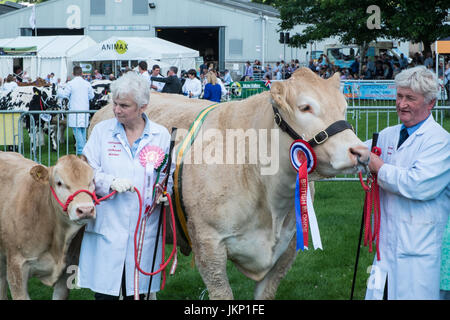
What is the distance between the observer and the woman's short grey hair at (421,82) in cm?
370

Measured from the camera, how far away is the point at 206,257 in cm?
416

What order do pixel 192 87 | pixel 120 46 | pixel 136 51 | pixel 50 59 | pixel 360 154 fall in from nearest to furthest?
pixel 360 154 < pixel 192 87 < pixel 120 46 < pixel 136 51 < pixel 50 59

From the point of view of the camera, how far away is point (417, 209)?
3.72 metres

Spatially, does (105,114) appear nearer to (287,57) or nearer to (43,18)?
(287,57)

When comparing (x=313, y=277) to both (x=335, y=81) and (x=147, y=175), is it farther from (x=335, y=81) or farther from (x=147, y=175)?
(x=335, y=81)

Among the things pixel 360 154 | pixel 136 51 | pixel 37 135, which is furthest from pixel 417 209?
pixel 136 51

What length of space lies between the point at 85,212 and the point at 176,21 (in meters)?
45.3

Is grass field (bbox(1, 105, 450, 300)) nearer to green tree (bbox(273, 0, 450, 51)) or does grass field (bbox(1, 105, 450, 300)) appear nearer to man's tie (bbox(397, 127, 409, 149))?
man's tie (bbox(397, 127, 409, 149))

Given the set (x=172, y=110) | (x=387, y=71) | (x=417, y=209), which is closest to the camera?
(x=417, y=209)

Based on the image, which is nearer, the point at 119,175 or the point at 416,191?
the point at 416,191

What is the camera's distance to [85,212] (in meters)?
3.89

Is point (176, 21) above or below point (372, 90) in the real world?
above

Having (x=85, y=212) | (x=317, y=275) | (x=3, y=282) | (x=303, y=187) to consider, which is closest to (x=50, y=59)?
(x=317, y=275)

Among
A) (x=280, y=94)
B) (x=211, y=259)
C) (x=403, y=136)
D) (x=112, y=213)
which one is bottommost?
(x=211, y=259)
